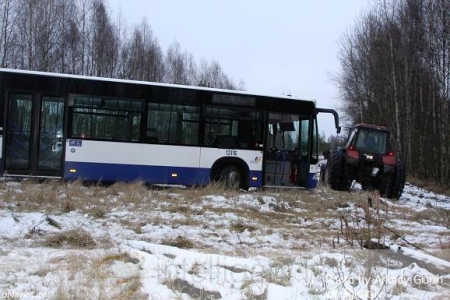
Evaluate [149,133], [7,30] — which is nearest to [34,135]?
[149,133]

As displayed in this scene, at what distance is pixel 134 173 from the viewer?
1270cm

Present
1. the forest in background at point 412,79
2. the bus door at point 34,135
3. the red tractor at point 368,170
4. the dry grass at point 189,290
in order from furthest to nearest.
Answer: the forest in background at point 412,79
the red tractor at point 368,170
the bus door at point 34,135
the dry grass at point 189,290

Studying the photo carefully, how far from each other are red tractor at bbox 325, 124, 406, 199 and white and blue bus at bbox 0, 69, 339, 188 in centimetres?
225

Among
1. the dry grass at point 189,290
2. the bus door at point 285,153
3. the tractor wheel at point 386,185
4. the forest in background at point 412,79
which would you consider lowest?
the dry grass at point 189,290

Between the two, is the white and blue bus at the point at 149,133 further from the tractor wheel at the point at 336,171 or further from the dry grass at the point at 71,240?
the dry grass at the point at 71,240

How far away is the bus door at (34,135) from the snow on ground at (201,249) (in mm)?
1404

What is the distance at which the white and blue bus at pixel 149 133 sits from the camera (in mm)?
12305

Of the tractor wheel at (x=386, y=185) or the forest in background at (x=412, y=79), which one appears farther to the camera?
the forest in background at (x=412, y=79)

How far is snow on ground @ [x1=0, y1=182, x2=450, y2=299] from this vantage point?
445 centimetres

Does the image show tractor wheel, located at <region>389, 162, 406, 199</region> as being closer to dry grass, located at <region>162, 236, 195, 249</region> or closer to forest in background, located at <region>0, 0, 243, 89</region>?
dry grass, located at <region>162, 236, 195, 249</region>

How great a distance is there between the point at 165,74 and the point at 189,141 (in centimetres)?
3591

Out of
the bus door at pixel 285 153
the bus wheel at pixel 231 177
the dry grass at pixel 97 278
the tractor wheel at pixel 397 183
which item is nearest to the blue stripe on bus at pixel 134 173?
the bus wheel at pixel 231 177

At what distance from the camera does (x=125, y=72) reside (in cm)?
3981

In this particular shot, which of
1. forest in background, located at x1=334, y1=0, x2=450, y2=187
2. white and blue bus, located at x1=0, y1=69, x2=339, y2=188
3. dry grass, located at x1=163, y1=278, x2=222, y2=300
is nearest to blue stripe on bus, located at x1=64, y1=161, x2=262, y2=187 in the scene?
white and blue bus, located at x1=0, y1=69, x2=339, y2=188
